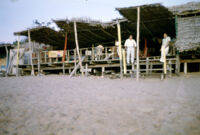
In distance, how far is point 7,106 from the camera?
341 centimetres

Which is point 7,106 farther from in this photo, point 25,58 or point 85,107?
point 25,58

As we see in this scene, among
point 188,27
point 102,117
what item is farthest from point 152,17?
point 102,117

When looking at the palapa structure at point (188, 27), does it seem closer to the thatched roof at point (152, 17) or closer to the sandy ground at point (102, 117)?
the thatched roof at point (152, 17)

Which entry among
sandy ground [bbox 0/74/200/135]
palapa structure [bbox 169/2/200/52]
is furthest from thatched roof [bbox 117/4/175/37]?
sandy ground [bbox 0/74/200/135]

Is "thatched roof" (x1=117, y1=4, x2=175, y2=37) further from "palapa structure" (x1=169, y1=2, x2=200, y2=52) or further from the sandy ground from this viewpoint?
the sandy ground

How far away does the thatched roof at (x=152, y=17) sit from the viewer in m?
7.03

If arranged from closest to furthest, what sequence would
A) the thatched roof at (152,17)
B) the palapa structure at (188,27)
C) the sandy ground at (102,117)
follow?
the sandy ground at (102,117), the thatched roof at (152,17), the palapa structure at (188,27)

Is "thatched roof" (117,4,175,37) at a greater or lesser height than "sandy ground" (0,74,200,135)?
greater

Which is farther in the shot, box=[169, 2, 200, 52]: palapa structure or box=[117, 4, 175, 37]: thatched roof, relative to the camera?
box=[169, 2, 200, 52]: palapa structure

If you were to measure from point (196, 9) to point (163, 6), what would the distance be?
2.30 m

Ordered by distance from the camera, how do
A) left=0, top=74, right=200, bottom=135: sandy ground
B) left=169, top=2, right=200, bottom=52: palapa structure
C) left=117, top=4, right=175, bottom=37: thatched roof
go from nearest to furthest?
left=0, top=74, right=200, bottom=135: sandy ground
left=117, top=4, right=175, bottom=37: thatched roof
left=169, top=2, right=200, bottom=52: palapa structure

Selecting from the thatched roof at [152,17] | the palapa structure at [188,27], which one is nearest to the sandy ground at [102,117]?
the thatched roof at [152,17]

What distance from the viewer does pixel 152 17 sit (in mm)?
8289

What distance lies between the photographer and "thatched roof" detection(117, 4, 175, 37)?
7028 mm
